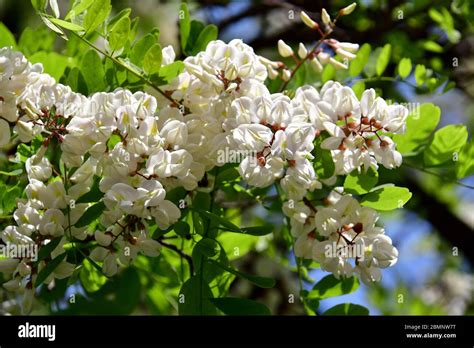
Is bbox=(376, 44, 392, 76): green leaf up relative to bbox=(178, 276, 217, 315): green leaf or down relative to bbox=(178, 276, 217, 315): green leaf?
up

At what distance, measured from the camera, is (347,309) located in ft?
3.52

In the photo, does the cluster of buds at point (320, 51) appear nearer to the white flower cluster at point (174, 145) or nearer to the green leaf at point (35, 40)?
the white flower cluster at point (174, 145)

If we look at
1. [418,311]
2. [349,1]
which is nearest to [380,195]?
[349,1]

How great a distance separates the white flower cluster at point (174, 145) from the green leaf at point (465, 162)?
7.4 inches

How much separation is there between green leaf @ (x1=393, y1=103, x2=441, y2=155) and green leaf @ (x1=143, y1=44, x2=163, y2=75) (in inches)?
13.4

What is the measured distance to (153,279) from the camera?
1283 millimetres

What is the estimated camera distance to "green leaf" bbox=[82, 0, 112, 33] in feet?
3.09

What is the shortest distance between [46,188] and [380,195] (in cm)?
40

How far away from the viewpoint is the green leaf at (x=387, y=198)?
3.05ft

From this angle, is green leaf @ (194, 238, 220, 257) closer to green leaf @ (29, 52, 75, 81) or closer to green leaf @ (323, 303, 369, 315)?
green leaf @ (323, 303, 369, 315)

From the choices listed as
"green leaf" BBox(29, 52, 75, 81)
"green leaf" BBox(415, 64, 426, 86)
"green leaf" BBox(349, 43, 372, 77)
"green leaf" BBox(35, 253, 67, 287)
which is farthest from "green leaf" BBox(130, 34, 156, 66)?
"green leaf" BBox(415, 64, 426, 86)

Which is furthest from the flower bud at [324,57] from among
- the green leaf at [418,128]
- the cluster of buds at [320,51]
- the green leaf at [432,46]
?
the green leaf at [432,46]

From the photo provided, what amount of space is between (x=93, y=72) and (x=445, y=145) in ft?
1.57
